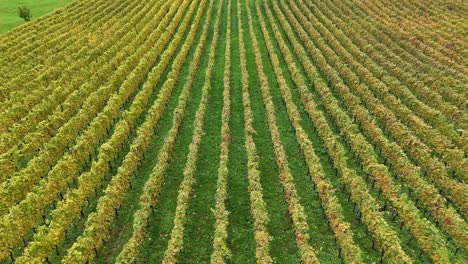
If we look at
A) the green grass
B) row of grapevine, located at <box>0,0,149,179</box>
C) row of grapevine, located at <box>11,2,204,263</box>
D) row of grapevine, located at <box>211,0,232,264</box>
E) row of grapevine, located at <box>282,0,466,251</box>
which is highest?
the green grass

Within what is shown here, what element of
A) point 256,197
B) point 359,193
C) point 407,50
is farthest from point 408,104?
point 256,197

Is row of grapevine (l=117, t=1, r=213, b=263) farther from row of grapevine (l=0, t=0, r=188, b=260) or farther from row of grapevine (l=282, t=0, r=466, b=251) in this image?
row of grapevine (l=282, t=0, r=466, b=251)

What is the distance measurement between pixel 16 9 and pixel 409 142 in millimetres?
73579

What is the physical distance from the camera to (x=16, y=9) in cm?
7062

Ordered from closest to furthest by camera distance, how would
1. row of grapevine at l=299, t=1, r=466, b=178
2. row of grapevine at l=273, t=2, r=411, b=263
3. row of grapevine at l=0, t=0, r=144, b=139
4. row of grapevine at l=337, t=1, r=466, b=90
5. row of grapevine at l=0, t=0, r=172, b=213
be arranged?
row of grapevine at l=273, t=2, r=411, b=263
row of grapevine at l=0, t=0, r=172, b=213
row of grapevine at l=299, t=1, r=466, b=178
row of grapevine at l=0, t=0, r=144, b=139
row of grapevine at l=337, t=1, r=466, b=90

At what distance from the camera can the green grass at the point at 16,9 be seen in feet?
202

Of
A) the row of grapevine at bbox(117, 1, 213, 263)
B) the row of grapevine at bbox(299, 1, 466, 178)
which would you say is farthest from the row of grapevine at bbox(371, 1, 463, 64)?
the row of grapevine at bbox(117, 1, 213, 263)

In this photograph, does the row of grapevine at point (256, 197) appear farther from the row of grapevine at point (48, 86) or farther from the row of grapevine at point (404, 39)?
the row of grapevine at point (404, 39)

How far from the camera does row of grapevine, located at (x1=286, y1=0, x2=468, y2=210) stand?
884 inches

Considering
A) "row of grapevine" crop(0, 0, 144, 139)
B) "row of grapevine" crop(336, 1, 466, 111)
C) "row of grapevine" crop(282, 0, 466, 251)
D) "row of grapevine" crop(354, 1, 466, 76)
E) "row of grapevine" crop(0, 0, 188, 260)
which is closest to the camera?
"row of grapevine" crop(0, 0, 188, 260)

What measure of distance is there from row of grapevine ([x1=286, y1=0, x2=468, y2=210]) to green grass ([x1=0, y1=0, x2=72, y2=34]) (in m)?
52.3

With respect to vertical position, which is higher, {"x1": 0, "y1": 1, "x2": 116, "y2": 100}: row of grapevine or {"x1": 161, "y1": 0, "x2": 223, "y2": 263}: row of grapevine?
{"x1": 0, "y1": 1, "x2": 116, "y2": 100}: row of grapevine

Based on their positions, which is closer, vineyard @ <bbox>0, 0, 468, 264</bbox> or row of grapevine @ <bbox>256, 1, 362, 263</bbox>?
row of grapevine @ <bbox>256, 1, 362, 263</bbox>

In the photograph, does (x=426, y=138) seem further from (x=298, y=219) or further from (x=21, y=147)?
(x=21, y=147)
